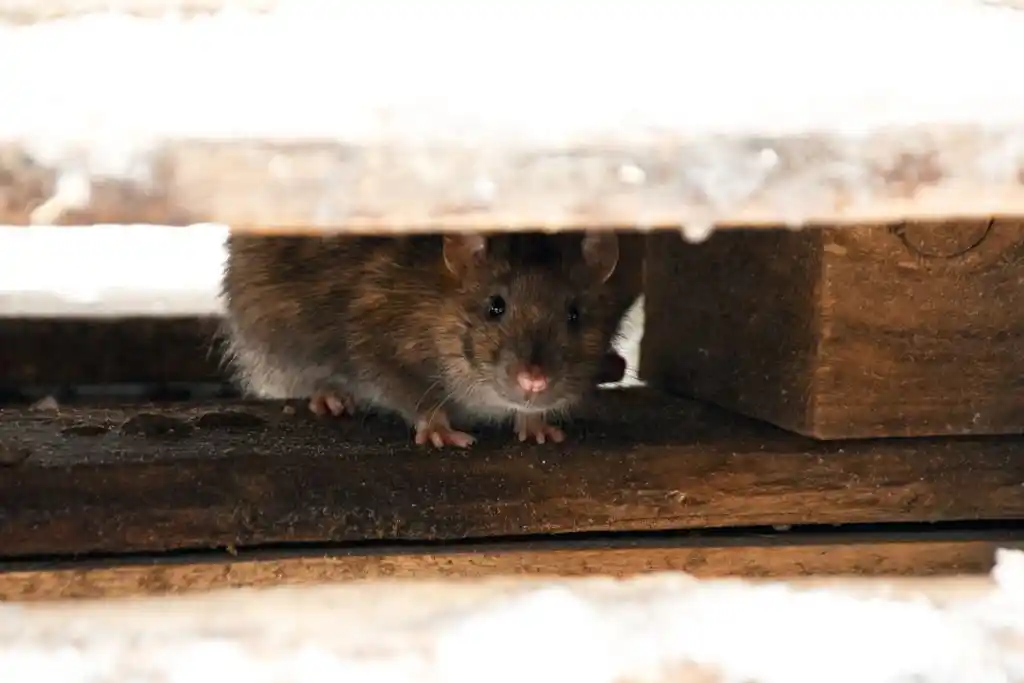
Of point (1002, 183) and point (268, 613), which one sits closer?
point (1002, 183)

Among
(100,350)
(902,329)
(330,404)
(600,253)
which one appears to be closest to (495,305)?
(600,253)

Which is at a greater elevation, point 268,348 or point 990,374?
point 990,374

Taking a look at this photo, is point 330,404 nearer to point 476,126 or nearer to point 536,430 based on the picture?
point 536,430

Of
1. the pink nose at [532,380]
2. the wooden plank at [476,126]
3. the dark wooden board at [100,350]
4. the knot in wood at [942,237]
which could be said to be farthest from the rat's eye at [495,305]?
the dark wooden board at [100,350]

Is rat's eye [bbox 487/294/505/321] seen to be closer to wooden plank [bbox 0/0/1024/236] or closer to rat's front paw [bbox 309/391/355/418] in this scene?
rat's front paw [bbox 309/391/355/418]

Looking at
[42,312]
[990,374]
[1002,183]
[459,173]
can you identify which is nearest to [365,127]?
[459,173]

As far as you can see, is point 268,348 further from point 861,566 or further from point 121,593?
point 861,566
